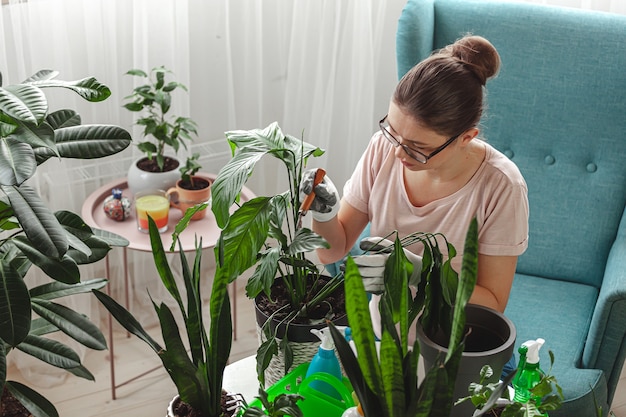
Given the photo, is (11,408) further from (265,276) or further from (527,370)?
(527,370)

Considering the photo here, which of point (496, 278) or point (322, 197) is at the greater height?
point (322, 197)

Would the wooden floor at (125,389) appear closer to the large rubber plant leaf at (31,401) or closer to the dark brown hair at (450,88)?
the large rubber plant leaf at (31,401)

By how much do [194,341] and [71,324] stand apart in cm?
39

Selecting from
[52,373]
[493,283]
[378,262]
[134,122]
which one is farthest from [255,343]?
Answer: [378,262]

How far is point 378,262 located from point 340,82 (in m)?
1.58

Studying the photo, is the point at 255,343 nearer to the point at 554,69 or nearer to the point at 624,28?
the point at 554,69

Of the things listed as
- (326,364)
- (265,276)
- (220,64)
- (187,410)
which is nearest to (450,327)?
(326,364)

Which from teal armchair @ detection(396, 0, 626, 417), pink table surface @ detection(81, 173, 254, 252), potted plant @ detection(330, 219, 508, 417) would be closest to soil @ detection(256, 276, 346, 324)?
potted plant @ detection(330, 219, 508, 417)

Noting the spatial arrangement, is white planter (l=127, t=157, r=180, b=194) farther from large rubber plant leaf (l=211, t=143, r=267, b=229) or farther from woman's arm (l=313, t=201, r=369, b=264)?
large rubber plant leaf (l=211, t=143, r=267, b=229)

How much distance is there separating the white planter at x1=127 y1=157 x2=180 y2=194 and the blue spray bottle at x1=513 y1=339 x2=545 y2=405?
51.4 inches

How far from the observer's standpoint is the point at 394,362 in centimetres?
95

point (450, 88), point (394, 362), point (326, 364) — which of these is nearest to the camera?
point (394, 362)

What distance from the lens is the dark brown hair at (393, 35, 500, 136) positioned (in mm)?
1604

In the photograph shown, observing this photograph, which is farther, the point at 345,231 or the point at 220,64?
the point at 220,64
